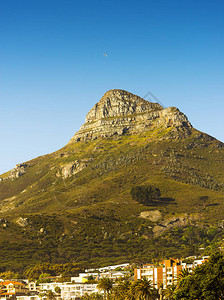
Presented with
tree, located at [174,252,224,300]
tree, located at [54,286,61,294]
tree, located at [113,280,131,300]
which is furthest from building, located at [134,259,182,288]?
tree, located at [174,252,224,300]

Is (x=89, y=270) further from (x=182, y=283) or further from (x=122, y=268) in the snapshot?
(x=182, y=283)

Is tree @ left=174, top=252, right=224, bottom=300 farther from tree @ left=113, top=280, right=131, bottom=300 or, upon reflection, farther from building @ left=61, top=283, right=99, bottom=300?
building @ left=61, top=283, right=99, bottom=300

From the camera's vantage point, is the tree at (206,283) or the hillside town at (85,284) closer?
the tree at (206,283)

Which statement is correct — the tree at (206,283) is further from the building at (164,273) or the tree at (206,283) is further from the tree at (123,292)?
the building at (164,273)

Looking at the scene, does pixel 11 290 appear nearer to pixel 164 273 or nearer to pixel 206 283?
pixel 164 273

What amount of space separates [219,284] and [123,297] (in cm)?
2857

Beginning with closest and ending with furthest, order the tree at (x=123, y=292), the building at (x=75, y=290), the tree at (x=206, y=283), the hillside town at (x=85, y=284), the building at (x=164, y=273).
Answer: the tree at (x=206, y=283)
the tree at (x=123, y=292)
the building at (x=164, y=273)
the hillside town at (x=85, y=284)
the building at (x=75, y=290)

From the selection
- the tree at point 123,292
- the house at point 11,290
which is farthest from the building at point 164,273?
the house at point 11,290

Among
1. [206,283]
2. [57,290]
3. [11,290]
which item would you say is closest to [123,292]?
[206,283]

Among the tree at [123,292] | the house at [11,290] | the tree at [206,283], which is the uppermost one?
the tree at [206,283]

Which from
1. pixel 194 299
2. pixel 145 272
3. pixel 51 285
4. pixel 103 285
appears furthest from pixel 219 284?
pixel 51 285

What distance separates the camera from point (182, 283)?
73938 millimetres

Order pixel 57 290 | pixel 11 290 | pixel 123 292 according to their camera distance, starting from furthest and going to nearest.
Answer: pixel 11 290 → pixel 57 290 → pixel 123 292

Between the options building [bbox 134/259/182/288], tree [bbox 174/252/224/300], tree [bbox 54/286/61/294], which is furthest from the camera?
tree [bbox 54/286/61/294]
